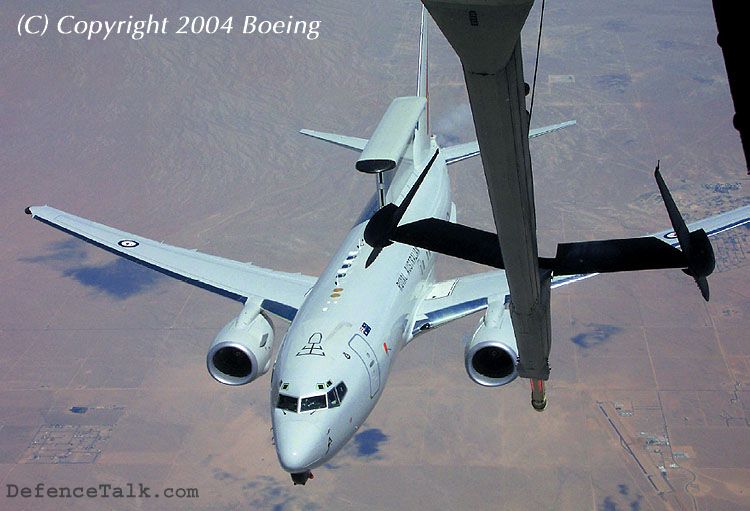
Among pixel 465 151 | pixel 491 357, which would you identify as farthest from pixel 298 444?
pixel 465 151

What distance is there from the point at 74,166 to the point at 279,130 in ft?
72.9

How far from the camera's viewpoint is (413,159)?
170 ft

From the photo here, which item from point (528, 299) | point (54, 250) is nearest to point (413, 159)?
point (528, 299)

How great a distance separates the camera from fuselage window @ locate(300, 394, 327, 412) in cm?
3509

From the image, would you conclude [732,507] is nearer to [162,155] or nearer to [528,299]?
[528,299]

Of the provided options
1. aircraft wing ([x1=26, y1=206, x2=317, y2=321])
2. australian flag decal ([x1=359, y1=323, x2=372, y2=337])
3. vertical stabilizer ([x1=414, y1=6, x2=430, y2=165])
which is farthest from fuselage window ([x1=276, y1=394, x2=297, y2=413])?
vertical stabilizer ([x1=414, y1=6, x2=430, y2=165])

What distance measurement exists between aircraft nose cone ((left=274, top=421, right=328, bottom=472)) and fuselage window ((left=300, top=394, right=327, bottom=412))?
53cm

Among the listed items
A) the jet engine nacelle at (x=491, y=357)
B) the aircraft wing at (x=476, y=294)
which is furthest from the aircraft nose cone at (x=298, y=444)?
the aircraft wing at (x=476, y=294)

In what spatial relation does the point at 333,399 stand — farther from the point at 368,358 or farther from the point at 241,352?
the point at 241,352

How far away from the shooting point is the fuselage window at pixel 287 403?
35.1 metres

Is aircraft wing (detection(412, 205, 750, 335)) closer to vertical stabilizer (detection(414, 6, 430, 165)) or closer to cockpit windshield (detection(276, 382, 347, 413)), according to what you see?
cockpit windshield (detection(276, 382, 347, 413))

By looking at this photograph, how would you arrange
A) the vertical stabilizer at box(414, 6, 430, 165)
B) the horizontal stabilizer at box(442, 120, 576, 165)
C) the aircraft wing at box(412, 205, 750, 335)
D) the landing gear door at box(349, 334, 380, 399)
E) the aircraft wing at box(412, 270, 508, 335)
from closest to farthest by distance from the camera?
the landing gear door at box(349, 334, 380, 399) → the aircraft wing at box(412, 205, 750, 335) → the aircraft wing at box(412, 270, 508, 335) → the vertical stabilizer at box(414, 6, 430, 165) → the horizontal stabilizer at box(442, 120, 576, 165)

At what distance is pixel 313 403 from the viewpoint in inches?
1388

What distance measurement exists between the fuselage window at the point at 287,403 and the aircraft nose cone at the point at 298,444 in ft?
1.57
